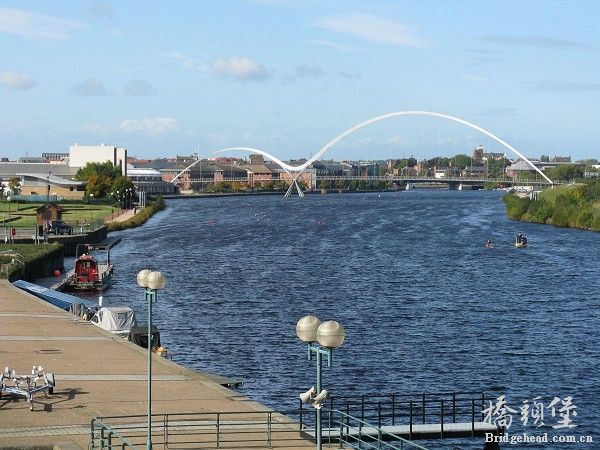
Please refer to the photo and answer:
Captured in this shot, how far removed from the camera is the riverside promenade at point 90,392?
20016mm

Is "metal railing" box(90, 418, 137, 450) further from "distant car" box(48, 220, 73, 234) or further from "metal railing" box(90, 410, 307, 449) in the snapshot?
"distant car" box(48, 220, 73, 234)

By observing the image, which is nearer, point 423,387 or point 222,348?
point 423,387

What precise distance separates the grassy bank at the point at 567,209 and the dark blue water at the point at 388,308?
38.8ft

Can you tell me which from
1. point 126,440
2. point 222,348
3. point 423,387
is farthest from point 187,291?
point 126,440

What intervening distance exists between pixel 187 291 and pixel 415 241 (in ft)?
127

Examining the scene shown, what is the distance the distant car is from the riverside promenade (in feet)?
135

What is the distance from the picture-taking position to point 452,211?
15050cm

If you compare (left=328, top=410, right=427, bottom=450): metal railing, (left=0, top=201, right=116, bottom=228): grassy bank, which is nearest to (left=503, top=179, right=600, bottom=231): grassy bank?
(left=0, top=201, right=116, bottom=228): grassy bank

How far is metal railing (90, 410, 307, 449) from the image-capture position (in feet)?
63.7

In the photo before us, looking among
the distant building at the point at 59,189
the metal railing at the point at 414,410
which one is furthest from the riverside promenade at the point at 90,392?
the distant building at the point at 59,189

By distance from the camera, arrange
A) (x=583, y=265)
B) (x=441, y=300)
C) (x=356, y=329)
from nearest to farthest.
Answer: (x=356, y=329) → (x=441, y=300) → (x=583, y=265)

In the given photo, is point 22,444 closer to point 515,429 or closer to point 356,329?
point 515,429

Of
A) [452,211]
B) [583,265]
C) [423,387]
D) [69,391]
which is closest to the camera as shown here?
[69,391]

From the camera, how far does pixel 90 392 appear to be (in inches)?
938
